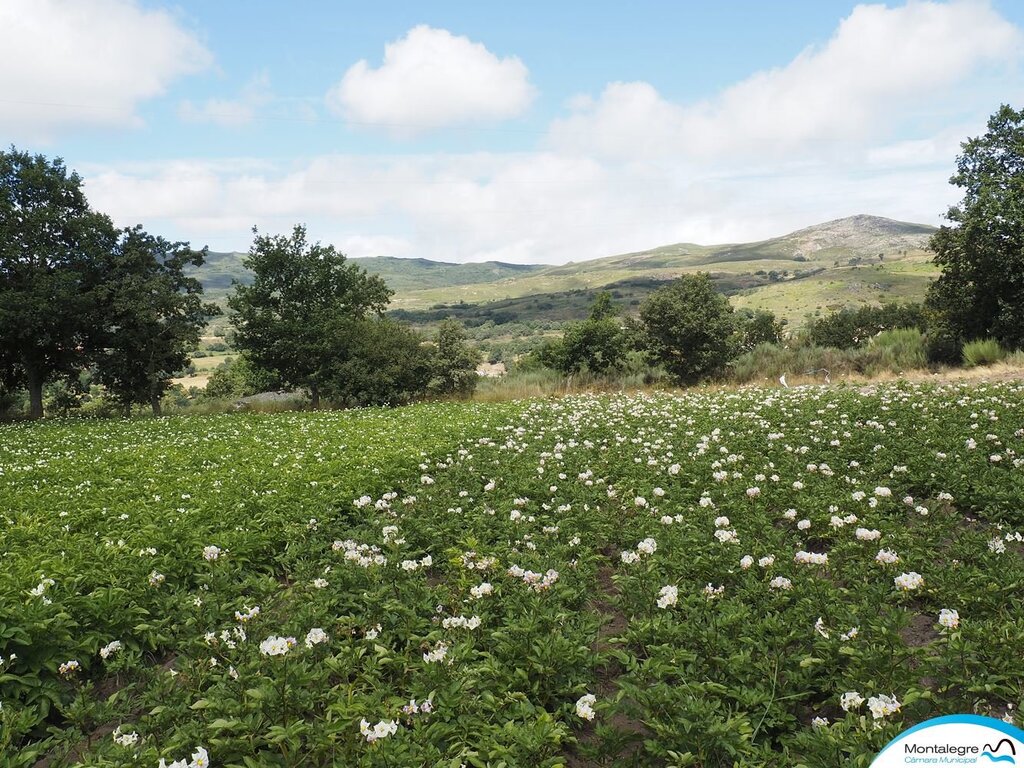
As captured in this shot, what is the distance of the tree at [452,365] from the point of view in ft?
90.7

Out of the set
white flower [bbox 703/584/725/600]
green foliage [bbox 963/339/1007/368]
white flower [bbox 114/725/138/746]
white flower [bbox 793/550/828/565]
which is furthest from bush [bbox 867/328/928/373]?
white flower [bbox 114/725/138/746]

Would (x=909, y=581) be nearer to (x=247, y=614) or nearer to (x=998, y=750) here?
(x=998, y=750)

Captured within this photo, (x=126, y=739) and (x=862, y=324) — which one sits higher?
(x=126, y=739)

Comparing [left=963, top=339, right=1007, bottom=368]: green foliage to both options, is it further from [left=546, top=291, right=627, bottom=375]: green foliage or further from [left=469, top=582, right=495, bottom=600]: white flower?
[left=469, top=582, right=495, bottom=600]: white flower

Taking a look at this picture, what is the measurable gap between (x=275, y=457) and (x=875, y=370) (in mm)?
23410

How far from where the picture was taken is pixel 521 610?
4.49 metres

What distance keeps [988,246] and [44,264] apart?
38979 mm

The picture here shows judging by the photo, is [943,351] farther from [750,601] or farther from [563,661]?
[563,661]

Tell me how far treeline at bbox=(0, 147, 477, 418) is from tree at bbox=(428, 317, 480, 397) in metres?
0.06

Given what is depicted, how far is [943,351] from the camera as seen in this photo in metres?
24.3

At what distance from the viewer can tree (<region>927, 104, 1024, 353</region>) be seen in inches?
813

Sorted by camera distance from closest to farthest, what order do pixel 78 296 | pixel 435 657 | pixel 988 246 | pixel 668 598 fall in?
pixel 435 657 → pixel 668 598 → pixel 988 246 → pixel 78 296

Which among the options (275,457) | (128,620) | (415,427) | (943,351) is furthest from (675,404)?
(943,351)

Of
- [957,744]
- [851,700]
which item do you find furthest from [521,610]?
[957,744]
